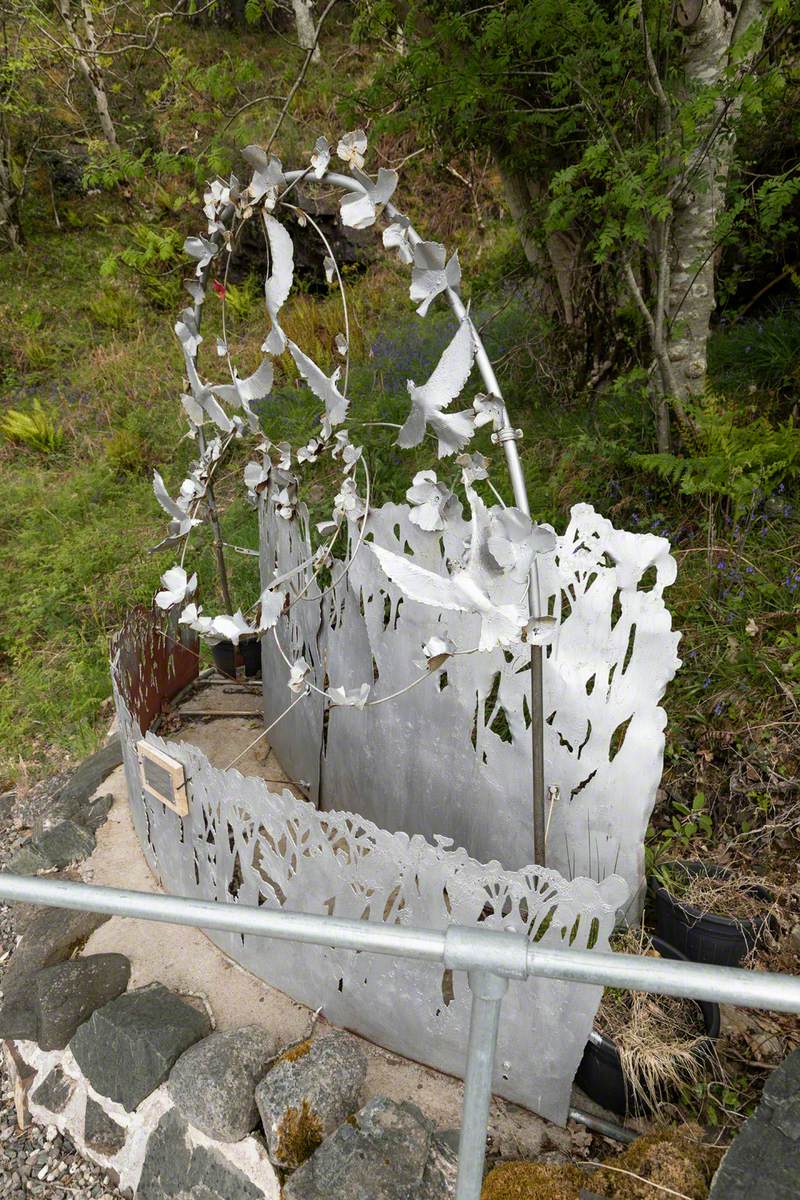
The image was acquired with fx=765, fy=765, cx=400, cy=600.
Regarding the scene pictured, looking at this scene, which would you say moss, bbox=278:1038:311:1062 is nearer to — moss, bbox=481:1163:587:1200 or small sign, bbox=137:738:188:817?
moss, bbox=481:1163:587:1200

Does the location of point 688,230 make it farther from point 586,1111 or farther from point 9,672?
point 9,672

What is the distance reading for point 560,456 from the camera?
4211mm

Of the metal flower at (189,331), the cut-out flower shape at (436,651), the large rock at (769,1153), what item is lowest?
the large rock at (769,1153)

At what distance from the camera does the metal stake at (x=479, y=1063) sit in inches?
38.0

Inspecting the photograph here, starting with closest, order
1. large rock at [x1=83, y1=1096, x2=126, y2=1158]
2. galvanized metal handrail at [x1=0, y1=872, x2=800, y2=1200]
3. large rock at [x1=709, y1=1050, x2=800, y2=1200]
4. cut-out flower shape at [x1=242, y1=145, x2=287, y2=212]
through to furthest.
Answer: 1. galvanized metal handrail at [x1=0, y1=872, x2=800, y2=1200]
2. large rock at [x1=709, y1=1050, x2=800, y2=1200]
3. cut-out flower shape at [x1=242, y1=145, x2=287, y2=212]
4. large rock at [x1=83, y1=1096, x2=126, y2=1158]

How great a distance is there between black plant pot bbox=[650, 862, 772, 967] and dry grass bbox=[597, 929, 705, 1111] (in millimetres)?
131

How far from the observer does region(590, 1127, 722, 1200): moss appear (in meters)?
1.49

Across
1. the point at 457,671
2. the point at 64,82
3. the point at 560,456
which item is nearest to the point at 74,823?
the point at 457,671

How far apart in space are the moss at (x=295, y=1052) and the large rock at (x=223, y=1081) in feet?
0.22

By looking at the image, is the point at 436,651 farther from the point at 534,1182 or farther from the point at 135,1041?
the point at 135,1041

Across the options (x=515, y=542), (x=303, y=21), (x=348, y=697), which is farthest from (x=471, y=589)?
(x=303, y=21)

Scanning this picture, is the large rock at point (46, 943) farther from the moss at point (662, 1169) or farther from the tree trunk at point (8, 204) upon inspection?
the tree trunk at point (8, 204)

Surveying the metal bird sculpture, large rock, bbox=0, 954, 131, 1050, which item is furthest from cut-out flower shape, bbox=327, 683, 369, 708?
large rock, bbox=0, 954, 131, 1050

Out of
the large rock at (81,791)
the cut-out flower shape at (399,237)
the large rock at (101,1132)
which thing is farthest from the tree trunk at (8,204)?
the large rock at (101,1132)
